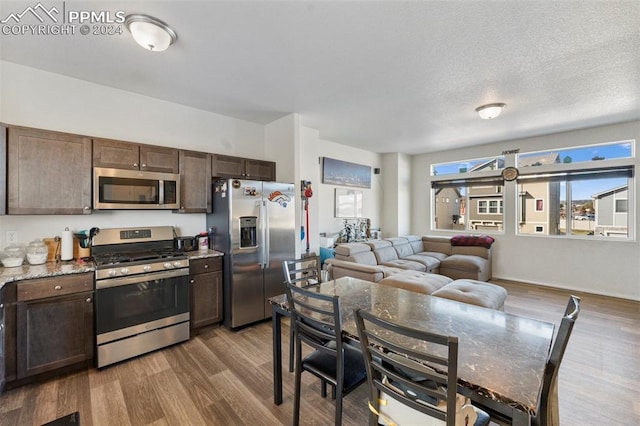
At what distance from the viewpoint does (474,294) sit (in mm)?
3031

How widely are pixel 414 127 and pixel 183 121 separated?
357 centimetres

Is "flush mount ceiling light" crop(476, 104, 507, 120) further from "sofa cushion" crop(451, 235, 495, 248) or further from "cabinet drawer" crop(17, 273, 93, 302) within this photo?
"cabinet drawer" crop(17, 273, 93, 302)

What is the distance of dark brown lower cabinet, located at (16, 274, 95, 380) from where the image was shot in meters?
2.15

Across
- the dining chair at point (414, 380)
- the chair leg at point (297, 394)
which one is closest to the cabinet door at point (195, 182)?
the chair leg at point (297, 394)

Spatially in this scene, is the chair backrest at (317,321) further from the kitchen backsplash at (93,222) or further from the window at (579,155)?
the window at (579,155)

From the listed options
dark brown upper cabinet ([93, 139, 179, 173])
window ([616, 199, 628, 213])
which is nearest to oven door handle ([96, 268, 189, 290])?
dark brown upper cabinet ([93, 139, 179, 173])

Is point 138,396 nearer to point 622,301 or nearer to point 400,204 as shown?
point 400,204

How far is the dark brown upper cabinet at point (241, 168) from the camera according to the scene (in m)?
3.55

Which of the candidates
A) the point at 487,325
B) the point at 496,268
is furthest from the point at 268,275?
the point at 496,268

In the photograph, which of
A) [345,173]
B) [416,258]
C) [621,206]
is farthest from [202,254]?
[621,206]

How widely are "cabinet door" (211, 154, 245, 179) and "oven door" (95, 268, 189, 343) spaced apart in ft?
4.40

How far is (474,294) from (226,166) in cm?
345

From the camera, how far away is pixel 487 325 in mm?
1496

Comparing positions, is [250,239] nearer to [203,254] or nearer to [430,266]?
[203,254]
